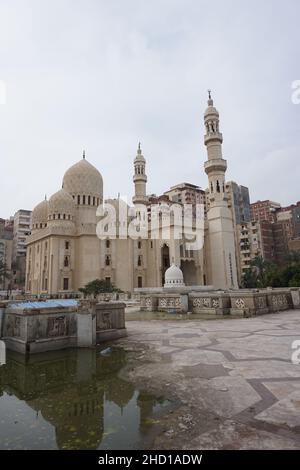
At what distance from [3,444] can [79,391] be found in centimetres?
148

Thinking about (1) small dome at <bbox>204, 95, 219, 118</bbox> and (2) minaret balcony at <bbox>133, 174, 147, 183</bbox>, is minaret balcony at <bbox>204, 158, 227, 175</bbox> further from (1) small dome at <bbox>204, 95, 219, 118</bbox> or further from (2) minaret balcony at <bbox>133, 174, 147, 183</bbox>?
(2) minaret balcony at <bbox>133, 174, 147, 183</bbox>

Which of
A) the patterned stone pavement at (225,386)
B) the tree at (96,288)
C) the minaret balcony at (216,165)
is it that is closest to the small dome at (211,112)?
the minaret balcony at (216,165)

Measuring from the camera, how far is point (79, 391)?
13.8 feet

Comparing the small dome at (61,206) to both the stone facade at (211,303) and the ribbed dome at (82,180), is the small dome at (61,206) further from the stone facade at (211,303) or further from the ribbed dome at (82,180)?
the stone facade at (211,303)

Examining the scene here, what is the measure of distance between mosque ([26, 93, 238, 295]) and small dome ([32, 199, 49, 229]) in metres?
0.16

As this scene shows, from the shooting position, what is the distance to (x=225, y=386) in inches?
166

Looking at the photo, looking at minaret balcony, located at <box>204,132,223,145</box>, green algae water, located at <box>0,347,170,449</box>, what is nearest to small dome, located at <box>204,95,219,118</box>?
minaret balcony, located at <box>204,132,223,145</box>

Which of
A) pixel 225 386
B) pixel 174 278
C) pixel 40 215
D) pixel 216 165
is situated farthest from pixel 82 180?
pixel 225 386

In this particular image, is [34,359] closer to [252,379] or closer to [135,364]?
[135,364]

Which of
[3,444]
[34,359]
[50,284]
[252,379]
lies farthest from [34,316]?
[50,284]

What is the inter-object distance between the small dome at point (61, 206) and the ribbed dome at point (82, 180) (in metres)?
2.34

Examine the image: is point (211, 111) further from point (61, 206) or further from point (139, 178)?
point (61, 206)

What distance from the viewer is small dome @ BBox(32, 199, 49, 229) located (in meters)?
44.0

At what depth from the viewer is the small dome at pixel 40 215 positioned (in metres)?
44.0
